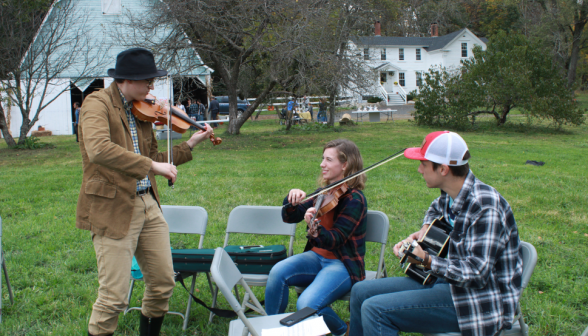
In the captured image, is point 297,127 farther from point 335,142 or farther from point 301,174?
point 335,142

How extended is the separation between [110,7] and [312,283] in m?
25.1

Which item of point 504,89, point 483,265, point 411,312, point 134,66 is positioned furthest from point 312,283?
point 504,89

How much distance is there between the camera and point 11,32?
14734mm

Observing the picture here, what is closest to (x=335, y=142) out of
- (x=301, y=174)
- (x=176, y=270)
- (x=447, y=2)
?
(x=176, y=270)

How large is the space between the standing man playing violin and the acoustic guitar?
1452 mm

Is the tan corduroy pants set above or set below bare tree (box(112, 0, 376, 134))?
below

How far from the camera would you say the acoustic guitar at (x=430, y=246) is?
2.51m

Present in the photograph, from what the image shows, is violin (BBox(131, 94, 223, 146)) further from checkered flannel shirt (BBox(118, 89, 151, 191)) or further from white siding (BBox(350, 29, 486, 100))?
white siding (BBox(350, 29, 486, 100))

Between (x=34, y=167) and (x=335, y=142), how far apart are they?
34.6ft

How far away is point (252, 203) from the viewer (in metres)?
7.22

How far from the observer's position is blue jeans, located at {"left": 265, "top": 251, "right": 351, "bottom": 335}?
10.1 feet

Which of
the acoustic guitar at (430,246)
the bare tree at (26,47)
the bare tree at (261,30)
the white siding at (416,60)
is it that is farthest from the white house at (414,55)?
the acoustic guitar at (430,246)

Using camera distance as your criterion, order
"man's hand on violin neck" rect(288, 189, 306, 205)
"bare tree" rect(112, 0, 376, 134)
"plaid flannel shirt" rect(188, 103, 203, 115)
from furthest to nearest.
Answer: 1. "plaid flannel shirt" rect(188, 103, 203, 115)
2. "bare tree" rect(112, 0, 376, 134)
3. "man's hand on violin neck" rect(288, 189, 306, 205)

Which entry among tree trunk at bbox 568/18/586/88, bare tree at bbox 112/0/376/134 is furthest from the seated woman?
tree trunk at bbox 568/18/586/88
